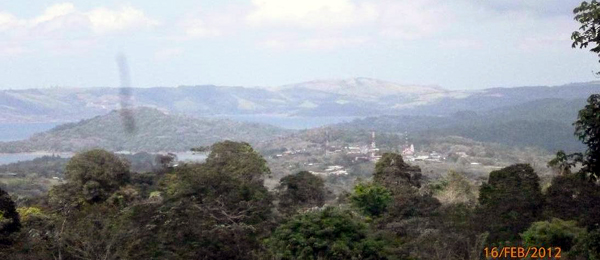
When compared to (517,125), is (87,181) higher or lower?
higher

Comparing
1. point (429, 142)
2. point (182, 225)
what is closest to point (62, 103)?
point (429, 142)

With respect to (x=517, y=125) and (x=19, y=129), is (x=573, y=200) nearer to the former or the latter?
(x=517, y=125)

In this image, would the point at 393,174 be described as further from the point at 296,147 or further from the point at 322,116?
the point at 322,116

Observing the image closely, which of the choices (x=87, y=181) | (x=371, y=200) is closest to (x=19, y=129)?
(x=87, y=181)

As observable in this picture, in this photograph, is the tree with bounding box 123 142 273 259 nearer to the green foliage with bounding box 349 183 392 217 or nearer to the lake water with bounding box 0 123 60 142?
the green foliage with bounding box 349 183 392 217

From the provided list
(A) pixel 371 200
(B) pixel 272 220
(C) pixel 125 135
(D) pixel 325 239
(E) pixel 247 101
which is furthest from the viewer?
(E) pixel 247 101
